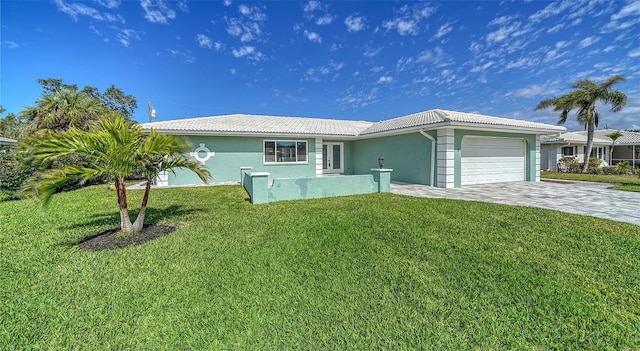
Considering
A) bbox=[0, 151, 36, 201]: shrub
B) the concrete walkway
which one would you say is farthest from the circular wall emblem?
the concrete walkway

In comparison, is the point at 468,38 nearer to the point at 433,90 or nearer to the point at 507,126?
the point at 507,126

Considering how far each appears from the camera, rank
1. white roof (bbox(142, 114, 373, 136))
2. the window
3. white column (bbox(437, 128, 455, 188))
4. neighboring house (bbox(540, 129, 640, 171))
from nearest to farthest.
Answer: white column (bbox(437, 128, 455, 188))
white roof (bbox(142, 114, 373, 136))
the window
neighboring house (bbox(540, 129, 640, 171))

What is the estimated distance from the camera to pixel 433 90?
21859mm

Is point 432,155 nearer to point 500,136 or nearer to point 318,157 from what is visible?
point 500,136

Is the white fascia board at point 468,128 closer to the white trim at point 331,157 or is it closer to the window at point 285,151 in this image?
the white trim at point 331,157

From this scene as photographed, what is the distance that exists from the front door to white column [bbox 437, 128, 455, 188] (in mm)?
8107

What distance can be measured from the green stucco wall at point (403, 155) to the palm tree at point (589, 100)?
18057 mm

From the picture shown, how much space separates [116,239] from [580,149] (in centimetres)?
3883

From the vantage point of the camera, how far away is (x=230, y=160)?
1455cm

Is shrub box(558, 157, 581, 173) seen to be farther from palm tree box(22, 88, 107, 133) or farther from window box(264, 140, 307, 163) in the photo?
palm tree box(22, 88, 107, 133)

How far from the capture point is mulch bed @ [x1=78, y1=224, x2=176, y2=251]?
4855 millimetres

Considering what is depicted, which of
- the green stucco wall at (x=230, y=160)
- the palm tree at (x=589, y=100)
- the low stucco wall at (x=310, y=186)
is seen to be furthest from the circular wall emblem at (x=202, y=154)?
the palm tree at (x=589, y=100)

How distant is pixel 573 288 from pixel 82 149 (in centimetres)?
836

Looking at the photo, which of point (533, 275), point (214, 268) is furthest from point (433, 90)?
point (214, 268)
